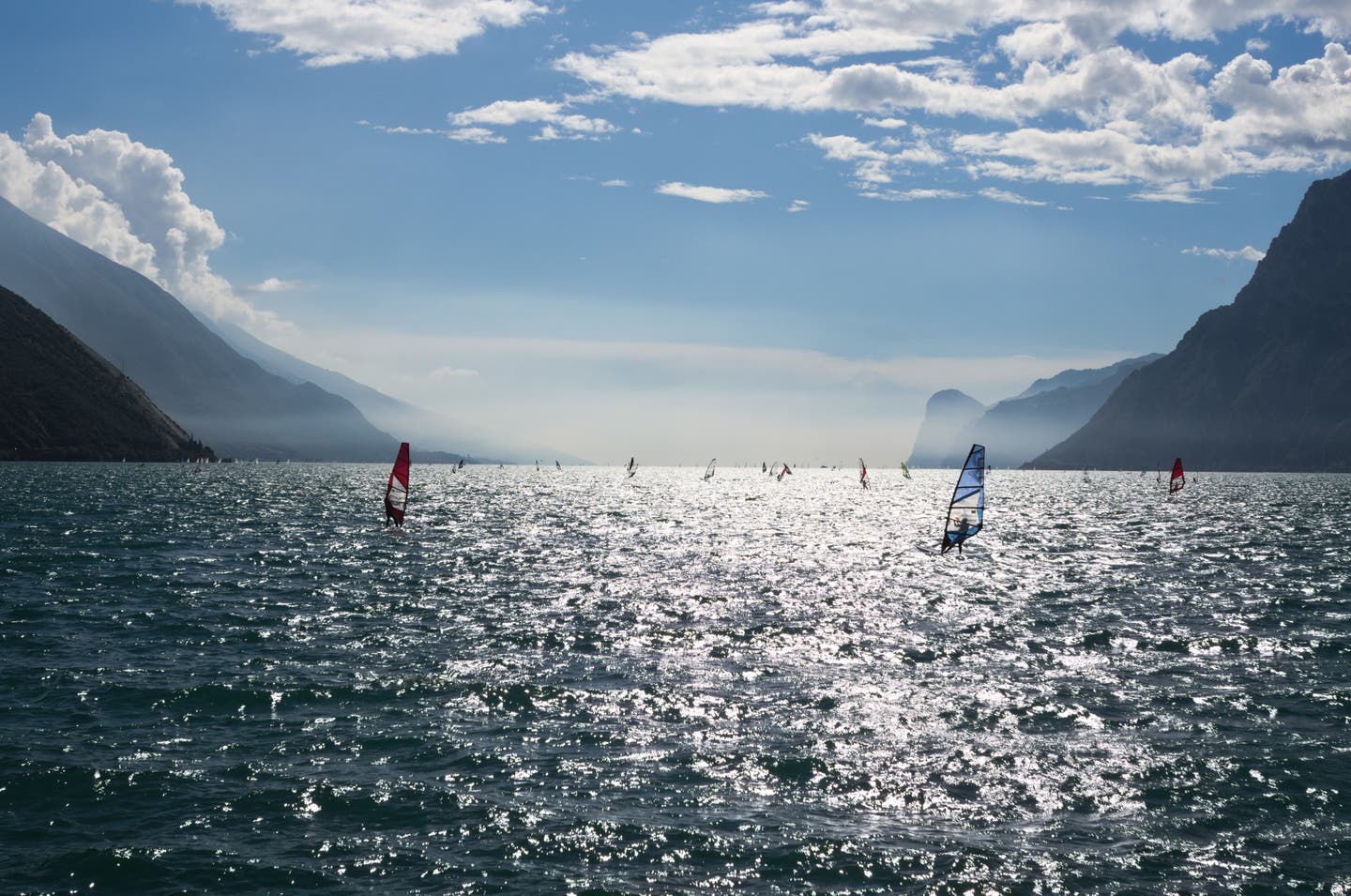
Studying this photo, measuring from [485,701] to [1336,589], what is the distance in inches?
1567

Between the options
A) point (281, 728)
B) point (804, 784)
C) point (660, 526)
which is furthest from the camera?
point (660, 526)

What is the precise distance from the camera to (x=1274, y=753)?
63.4ft

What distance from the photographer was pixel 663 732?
20500 millimetres

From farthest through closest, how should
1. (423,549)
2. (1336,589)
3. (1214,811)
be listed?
(423,549)
(1336,589)
(1214,811)

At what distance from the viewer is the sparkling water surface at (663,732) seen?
14.1 metres

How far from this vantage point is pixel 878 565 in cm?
5400

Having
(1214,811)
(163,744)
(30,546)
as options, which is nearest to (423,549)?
(30,546)

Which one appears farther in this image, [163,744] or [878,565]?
[878,565]

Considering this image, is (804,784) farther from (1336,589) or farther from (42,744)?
(1336,589)

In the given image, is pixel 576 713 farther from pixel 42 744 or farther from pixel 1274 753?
pixel 1274 753

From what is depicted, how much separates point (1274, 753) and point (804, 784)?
9.92 meters

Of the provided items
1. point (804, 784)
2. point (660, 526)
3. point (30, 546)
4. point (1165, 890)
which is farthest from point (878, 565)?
point (30, 546)

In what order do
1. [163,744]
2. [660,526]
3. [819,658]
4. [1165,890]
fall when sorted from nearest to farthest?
[1165,890] < [163,744] < [819,658] < [660,526]

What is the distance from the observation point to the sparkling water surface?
14.1m
